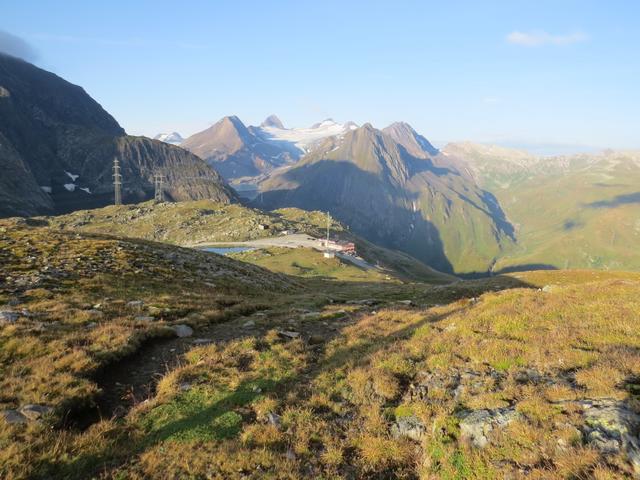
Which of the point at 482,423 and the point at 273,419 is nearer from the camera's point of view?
the point at 482,423

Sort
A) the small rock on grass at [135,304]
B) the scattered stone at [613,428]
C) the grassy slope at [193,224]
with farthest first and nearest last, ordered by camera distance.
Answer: the grassy slope at [193,224], the small rock on grass at [135,304], the scattered stone at [613,428]

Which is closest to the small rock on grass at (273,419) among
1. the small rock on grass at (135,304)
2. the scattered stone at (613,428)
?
the scattered stone at (613,428)

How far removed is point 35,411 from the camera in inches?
433

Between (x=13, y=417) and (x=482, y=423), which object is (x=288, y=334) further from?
(x=13, y=417)

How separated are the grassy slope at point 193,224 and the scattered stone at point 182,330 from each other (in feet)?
346

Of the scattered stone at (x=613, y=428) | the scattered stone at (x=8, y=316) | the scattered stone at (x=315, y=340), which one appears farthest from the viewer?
the scattered stone at (x=315, y=340)

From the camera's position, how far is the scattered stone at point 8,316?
56.3 feet

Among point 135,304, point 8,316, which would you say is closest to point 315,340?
point 135,304

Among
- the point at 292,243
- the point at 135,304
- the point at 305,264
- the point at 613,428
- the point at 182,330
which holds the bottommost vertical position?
the point at 292,243

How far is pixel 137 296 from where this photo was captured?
84.8 feet

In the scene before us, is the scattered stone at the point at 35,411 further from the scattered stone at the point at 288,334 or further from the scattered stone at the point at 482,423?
the scattered stone at the point at 482,423

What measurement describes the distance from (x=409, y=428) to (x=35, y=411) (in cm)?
1066

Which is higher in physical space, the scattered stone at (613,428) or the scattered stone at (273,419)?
the scattered stone at (613,428)

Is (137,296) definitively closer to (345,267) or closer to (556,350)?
(556,350)
